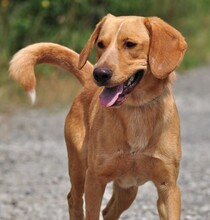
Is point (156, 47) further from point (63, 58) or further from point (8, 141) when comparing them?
point (8, 141)

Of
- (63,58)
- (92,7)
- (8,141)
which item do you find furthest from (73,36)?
(63,58)

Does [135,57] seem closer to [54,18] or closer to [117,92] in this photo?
[117,92]

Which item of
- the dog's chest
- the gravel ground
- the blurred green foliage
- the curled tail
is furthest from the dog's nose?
the blurred green foliage

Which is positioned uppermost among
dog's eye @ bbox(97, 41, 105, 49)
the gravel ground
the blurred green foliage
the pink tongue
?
dog's eye @ bbox(97, 41, 105, 49)

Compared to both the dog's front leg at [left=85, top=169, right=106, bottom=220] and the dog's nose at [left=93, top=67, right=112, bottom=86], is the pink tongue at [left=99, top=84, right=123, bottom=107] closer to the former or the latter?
the dog's nose at [left=93, top=67, right=112, bottom=86]

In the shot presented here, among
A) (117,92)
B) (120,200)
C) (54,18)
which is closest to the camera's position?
(117,92)

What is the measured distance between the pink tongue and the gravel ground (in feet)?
6.63

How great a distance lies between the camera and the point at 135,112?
661 cm

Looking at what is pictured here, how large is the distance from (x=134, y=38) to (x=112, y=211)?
70.5 inches

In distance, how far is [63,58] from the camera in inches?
298

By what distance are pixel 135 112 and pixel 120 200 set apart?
1.12 metres

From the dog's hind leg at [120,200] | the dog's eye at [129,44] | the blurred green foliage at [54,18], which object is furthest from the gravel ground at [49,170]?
the blurred green foliage at [54,18]

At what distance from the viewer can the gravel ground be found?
826cm

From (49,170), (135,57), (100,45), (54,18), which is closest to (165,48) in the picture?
(135,57)
